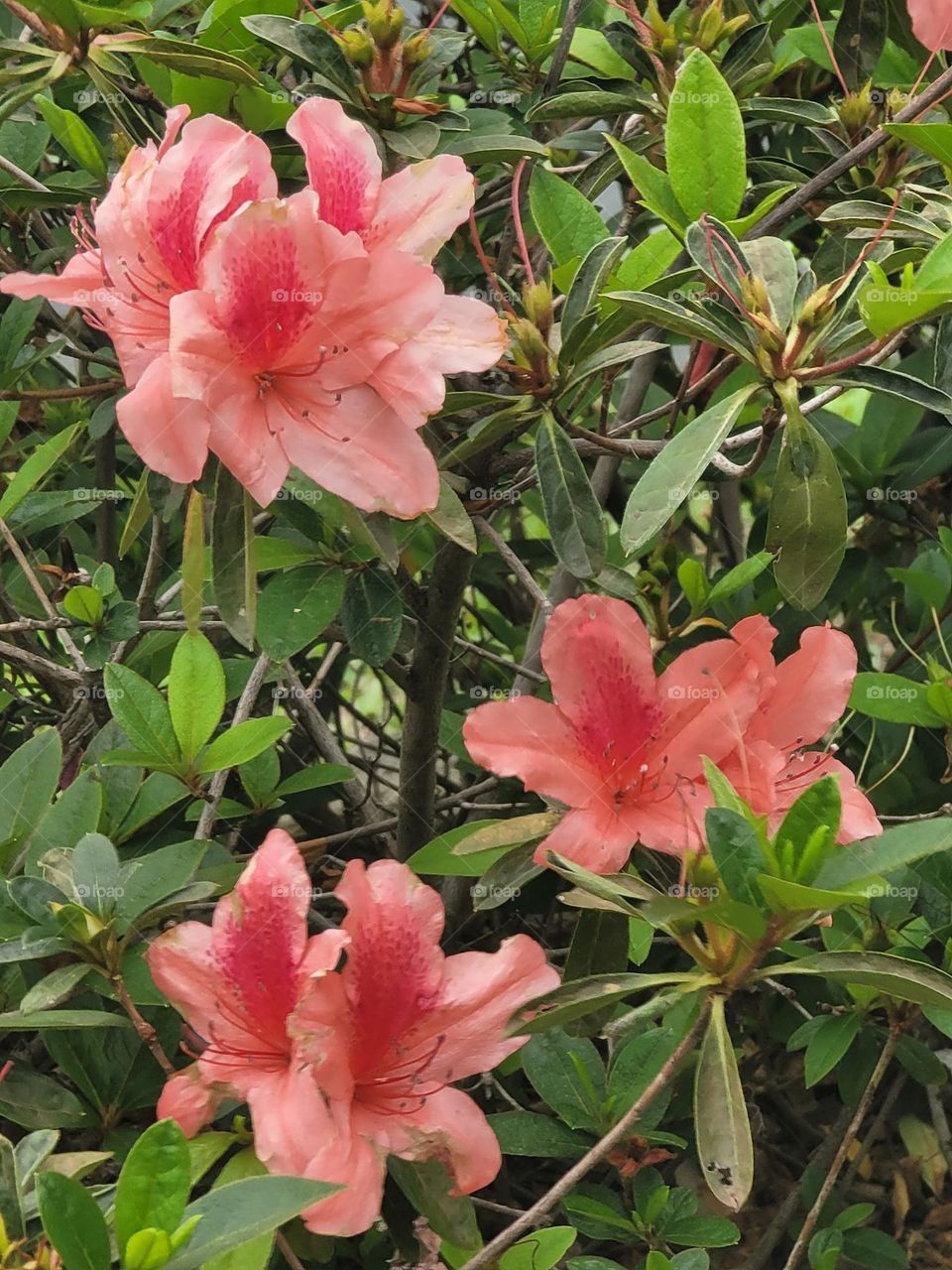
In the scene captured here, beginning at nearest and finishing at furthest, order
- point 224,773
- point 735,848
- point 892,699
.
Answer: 1. point 735,848
2. point 224,773
3. point 892,699

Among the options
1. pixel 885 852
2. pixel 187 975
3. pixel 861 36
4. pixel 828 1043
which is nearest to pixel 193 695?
pixel 187 975

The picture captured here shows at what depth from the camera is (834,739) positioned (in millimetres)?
1781

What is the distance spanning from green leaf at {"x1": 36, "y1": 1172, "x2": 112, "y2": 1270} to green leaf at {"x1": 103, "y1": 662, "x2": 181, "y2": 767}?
0.48 meters

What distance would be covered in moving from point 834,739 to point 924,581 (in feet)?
0.73

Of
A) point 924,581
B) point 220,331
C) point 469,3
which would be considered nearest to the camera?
point 220,331

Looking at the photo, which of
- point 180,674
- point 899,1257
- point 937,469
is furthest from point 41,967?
point 937,469

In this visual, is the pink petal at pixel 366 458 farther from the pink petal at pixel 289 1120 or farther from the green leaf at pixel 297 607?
the pink petal at pixel 289 1120

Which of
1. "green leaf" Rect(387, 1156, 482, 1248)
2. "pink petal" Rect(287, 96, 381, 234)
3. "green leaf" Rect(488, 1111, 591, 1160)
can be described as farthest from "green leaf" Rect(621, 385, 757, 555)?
"green leaf" Rect(488, 1111, 591, 1160)

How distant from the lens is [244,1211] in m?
0.86

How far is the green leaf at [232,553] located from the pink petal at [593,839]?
286 mm

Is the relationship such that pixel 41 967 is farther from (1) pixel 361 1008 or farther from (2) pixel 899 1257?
(2) pixel 899 1257

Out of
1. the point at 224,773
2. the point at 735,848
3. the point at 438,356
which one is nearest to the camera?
the point at 735,848

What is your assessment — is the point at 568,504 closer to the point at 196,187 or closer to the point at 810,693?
the point at 810,693

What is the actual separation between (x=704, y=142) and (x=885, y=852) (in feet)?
1.98
